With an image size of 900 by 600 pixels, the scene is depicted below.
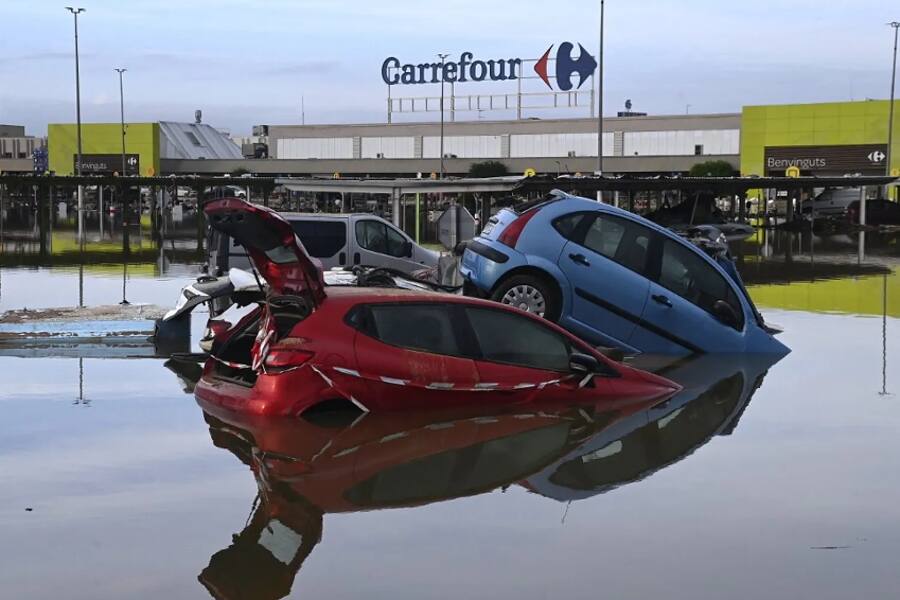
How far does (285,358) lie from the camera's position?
9.80 meters

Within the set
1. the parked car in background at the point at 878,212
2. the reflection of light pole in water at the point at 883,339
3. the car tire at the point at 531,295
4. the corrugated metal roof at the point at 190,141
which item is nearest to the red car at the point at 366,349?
the car tire at the point at 531,295

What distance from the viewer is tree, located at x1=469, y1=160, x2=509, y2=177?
82875mm

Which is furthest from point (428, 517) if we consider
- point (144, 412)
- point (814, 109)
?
point (814, 109)

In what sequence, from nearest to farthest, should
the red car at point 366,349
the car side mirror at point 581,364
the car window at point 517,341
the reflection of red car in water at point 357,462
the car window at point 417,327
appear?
the reflection of red car in water at point 357,462, the red car at point 366,349, the car window at point 417,327, the car window at point 517,341, the car side mirror at point 581,364

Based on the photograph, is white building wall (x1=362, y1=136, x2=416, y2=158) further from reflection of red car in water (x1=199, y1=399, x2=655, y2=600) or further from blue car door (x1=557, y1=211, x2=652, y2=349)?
reflection of red car in water (x1=199, y1=399, x2=655, y2=600)

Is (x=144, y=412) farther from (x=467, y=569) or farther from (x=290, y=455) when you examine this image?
(x=467, y=569)

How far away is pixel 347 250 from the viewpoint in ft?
68.6

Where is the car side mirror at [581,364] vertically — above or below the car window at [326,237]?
below

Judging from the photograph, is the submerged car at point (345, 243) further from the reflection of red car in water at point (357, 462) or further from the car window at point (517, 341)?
the reflection of red car in water at point (357, 462)

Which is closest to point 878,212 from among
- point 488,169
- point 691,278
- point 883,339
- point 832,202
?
Answer: point 832,202

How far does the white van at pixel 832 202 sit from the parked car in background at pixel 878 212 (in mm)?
1891

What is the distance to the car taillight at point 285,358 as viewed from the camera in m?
9.77

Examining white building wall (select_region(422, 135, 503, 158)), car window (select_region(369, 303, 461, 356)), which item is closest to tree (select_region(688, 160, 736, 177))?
white building wall (select_region(422, 135, 503, 158))

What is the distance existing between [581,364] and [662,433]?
100 centimetres
